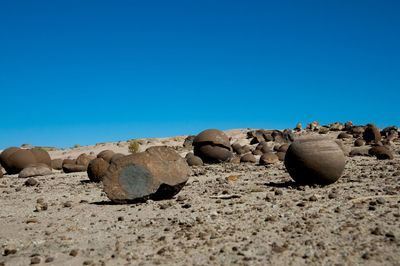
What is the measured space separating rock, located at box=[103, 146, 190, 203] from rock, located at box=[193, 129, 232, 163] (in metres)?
8.10

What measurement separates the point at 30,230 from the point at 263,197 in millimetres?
4507

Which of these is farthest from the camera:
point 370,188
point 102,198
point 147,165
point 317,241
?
point 102,198

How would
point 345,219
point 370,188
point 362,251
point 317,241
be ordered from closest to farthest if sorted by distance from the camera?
point 362,251 < point 317,241 < point 345,219 < point 370,188

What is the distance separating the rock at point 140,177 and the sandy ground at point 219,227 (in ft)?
0.92

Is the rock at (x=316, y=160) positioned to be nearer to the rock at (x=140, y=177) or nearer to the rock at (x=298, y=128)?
the rock at (x=140, y=177)

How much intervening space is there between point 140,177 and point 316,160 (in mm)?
4057

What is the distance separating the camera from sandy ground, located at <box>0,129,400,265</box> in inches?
175

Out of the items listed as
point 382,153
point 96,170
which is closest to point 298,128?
point 382,153

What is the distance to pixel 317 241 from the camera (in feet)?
15.5

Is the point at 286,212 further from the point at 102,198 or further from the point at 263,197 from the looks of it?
the point at 102,198

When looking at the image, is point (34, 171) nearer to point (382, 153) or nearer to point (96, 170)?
point (96, 170)

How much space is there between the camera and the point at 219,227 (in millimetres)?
5559

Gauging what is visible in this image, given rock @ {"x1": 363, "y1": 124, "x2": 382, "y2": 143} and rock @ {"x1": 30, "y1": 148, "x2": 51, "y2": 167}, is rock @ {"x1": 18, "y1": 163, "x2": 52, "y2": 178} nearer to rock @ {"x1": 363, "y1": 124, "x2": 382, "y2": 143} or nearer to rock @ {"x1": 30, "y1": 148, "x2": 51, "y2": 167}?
rock @ {"x1": 30, "y1": 148, "x2": 51, "y2": 167}

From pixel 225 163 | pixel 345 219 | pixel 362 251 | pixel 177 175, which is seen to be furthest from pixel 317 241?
pixel 225 163
